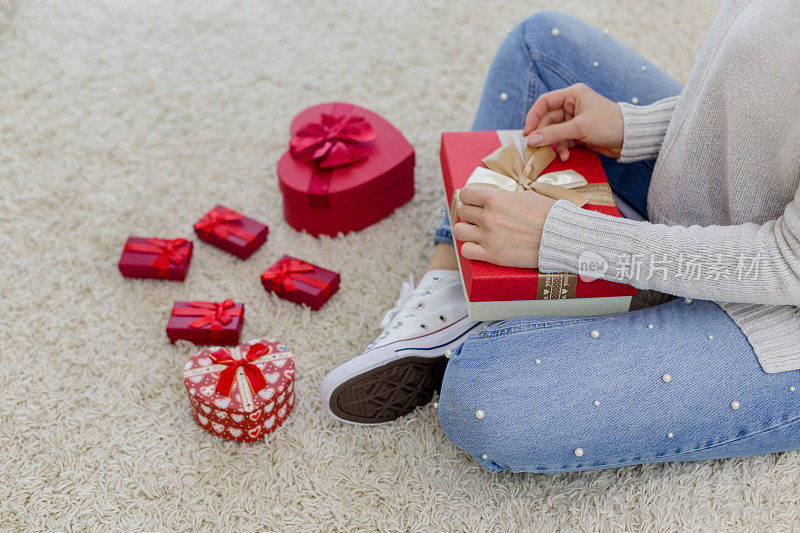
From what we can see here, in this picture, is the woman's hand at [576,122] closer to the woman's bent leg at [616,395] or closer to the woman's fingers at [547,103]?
the woman's fingers at [547,103]

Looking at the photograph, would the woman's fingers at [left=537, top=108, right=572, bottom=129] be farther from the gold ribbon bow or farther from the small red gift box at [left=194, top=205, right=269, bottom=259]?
the small red gift box at [left=194, top=205, right=269, bottom=259]

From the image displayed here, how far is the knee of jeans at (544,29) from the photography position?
116cm

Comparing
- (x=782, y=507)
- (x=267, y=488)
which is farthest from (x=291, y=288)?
(x=782, y=507)

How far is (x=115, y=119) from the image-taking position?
158 centimetres

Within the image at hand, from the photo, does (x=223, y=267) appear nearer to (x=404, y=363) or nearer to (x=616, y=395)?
(x=404, y=363)

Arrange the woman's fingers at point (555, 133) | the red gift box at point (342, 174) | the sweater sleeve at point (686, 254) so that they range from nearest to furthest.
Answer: the sweater sleeve at point (686, 254), the woman's fingers at point (555, 133), the red gift box at point (342, 174)

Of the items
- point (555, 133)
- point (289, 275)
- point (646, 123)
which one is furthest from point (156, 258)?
point (646, 123)

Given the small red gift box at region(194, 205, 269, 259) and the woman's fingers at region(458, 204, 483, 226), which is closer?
the woman's fingers at region(458, 204, 483, 226)

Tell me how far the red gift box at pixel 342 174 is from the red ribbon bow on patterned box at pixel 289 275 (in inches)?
4.8

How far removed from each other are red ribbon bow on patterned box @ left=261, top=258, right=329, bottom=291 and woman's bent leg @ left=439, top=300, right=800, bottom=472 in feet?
1.23

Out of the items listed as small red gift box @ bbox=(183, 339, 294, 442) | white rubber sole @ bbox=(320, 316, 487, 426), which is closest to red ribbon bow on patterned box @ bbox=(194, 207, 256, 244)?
small red gift box @ bbox=(183, 339, 294, 442)

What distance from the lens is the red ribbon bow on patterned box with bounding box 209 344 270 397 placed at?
3.26 ft

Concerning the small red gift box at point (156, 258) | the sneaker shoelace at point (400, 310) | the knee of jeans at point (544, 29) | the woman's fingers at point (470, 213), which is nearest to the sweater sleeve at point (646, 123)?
the knee of jeans at point (544, 29)

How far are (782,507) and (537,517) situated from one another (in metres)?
0.33
